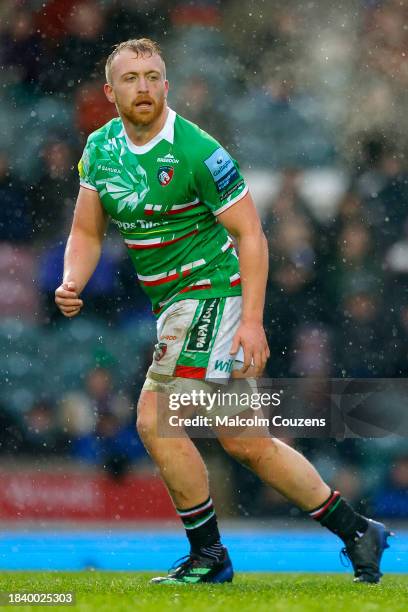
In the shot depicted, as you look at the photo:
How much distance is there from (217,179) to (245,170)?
311 centimetres

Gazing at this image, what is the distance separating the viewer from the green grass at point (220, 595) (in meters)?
3.51

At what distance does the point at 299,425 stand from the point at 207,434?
28.4 inches

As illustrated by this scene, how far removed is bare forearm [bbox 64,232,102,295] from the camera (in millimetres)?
4375

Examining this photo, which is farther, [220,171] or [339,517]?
[339,517]

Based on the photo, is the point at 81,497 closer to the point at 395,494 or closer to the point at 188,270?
the point at 395,494

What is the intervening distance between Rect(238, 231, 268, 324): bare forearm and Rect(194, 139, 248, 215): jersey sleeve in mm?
137

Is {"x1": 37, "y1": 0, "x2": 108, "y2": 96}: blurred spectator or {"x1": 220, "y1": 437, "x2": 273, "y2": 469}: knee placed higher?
{"x1": 37, "y1": 0, "x2": 108, "y2": 96}: blurred spectator

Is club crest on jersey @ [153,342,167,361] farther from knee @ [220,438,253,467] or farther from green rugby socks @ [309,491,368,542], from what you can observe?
green rugby socks @ [309,491,368,542]

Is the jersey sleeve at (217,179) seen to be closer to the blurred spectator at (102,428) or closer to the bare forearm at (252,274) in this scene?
the bare forearm at (252,274)

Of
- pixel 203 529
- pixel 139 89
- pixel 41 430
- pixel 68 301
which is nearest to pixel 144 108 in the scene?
pixel 139 89

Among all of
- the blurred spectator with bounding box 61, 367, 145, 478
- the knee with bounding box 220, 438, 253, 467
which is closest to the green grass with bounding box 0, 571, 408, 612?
the knee with bounding box 220, 438, 253, 467

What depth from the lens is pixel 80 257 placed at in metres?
4.42

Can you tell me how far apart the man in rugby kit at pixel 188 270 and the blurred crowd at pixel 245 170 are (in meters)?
2.60

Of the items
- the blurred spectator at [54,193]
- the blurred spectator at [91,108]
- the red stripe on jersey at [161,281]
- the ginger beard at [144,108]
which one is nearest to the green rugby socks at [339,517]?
the red stripe on jersey at [161,281]
